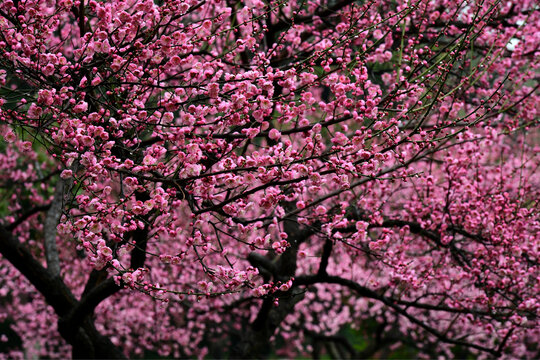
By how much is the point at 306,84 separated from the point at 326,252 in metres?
2.68

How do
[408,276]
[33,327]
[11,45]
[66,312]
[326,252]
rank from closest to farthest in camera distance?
[11,45] → [408,276] → [326,252] → [66,312] → [33,327]

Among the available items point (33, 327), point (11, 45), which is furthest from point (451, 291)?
point (33, 327)

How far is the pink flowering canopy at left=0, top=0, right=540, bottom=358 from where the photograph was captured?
3943 mm

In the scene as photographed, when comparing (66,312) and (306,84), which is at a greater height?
(306,84)

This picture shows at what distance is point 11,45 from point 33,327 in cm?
1139

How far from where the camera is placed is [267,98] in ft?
13.5

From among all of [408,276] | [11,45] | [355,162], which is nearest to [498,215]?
[408,276]

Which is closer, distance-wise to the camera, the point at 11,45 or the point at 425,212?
the point at 11,45

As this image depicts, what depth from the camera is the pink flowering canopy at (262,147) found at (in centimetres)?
394

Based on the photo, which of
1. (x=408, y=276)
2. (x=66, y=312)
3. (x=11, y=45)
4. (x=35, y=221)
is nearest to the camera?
(x=11, y=45)

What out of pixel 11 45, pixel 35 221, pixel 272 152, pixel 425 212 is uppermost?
pixel 35 221

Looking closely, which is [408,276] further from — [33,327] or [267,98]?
[33,327]

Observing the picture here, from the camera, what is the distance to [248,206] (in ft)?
13.7

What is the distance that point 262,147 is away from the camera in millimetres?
4516
